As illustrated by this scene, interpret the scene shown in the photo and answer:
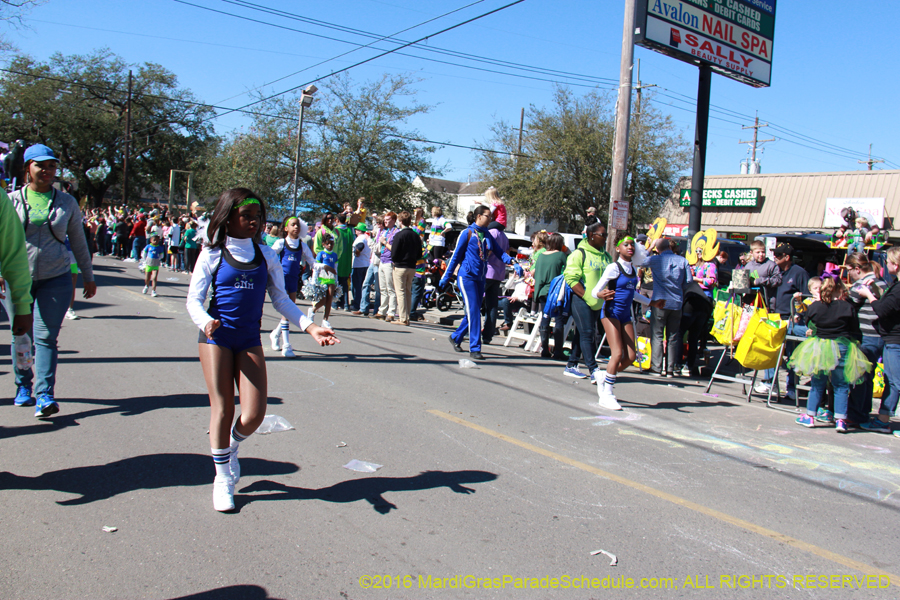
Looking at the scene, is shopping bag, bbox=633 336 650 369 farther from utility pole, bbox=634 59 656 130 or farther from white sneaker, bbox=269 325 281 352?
utility pole, bbox=634 59 656 130

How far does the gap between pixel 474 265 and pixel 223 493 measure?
574 cm

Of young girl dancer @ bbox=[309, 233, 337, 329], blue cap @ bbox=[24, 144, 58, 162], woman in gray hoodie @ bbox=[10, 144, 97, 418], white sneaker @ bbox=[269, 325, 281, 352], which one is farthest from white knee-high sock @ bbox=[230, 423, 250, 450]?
young girl dancer @ bbox=[309, 233, 337, 329]

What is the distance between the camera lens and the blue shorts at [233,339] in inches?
152

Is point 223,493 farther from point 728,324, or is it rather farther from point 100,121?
point 100,121

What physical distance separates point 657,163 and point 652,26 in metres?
24.3

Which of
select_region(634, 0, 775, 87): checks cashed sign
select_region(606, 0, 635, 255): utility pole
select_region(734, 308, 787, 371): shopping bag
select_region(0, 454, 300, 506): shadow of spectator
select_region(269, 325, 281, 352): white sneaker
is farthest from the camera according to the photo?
select_region(634, 0, 775, 87): checks cashed sign

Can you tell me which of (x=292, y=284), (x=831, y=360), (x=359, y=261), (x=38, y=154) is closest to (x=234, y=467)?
(x=38, y=154)

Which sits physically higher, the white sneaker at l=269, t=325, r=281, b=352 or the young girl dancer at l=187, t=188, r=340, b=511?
the young girl dancer at l=187, t=188, r=340, b=511

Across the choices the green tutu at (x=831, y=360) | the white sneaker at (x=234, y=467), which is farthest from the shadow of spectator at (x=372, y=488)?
the green tutu at (x=831, y=360)

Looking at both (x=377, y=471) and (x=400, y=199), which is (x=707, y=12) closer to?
(x=377, y=471)

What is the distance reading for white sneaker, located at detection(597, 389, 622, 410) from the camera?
22.9ft

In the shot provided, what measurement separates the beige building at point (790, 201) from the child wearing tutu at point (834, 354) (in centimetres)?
2300

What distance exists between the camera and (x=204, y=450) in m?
4.86

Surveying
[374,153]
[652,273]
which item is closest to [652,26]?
[652,273]
